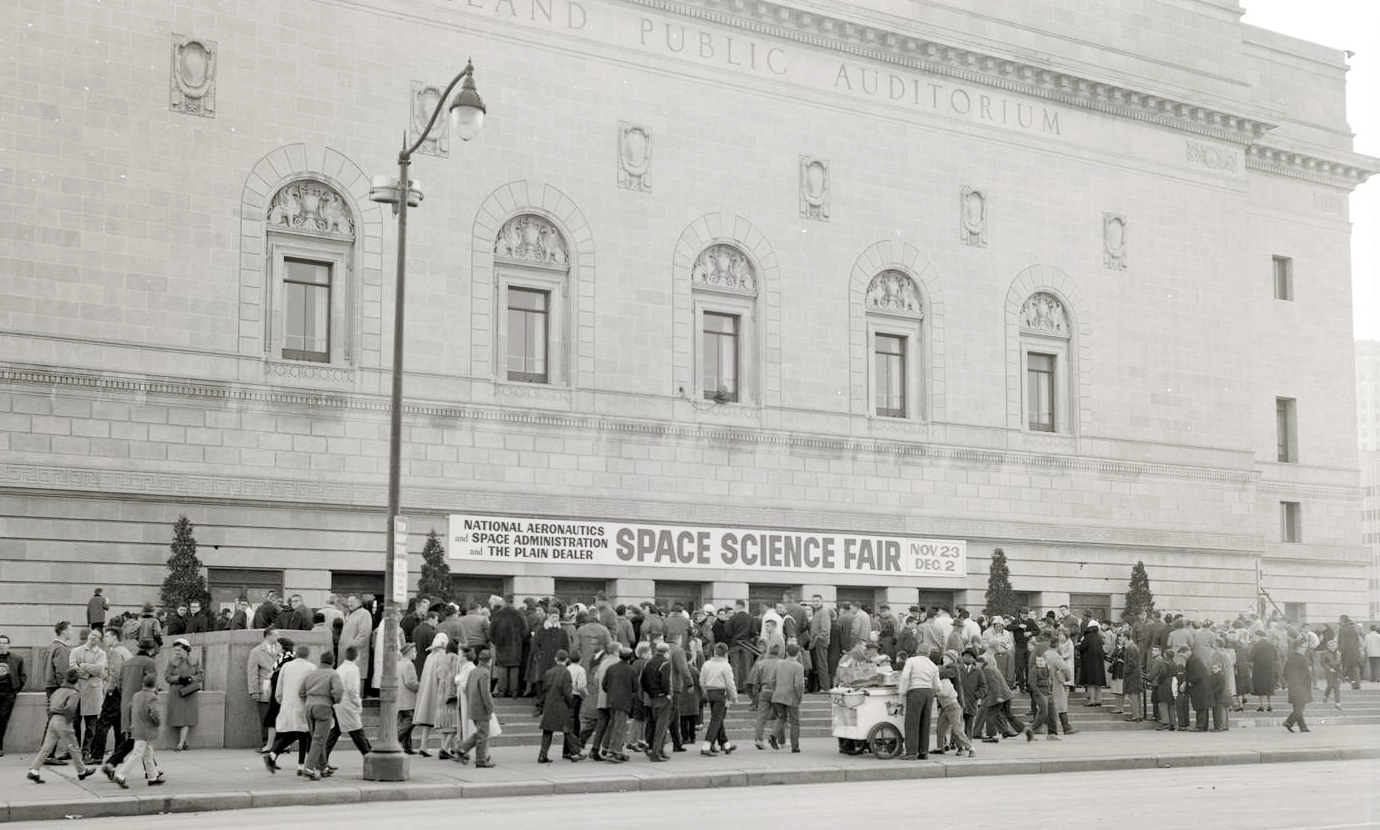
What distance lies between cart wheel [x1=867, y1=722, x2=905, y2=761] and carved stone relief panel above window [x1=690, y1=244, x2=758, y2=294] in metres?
15.1

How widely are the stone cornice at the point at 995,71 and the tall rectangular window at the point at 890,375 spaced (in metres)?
7.26

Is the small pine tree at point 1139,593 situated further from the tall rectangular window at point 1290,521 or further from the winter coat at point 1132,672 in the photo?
the tall rectangular window at point 1290,521

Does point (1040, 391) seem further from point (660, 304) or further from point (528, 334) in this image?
point (528, 334)

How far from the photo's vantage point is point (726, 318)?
38.7m

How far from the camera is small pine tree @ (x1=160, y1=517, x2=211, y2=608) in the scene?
29.4m

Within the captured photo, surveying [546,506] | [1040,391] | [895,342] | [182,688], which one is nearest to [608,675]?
[182,688]

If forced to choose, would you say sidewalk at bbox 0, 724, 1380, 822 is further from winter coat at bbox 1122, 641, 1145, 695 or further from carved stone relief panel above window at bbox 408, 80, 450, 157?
carved stone relief panel above window at bbox 408, 80, 450, 157

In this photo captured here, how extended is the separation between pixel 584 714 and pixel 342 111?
14659mm

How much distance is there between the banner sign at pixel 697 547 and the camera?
3397 cm

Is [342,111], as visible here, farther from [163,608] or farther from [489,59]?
[163,608]

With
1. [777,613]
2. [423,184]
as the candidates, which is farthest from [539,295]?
[777,613]

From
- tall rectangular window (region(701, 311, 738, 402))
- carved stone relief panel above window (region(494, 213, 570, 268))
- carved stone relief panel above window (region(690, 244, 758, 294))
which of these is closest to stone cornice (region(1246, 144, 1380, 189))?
carved stone relief panel above window (region(690, 244, 758, 294))

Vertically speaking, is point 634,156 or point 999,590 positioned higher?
point 634,156

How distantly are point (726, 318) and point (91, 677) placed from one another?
794 inches
